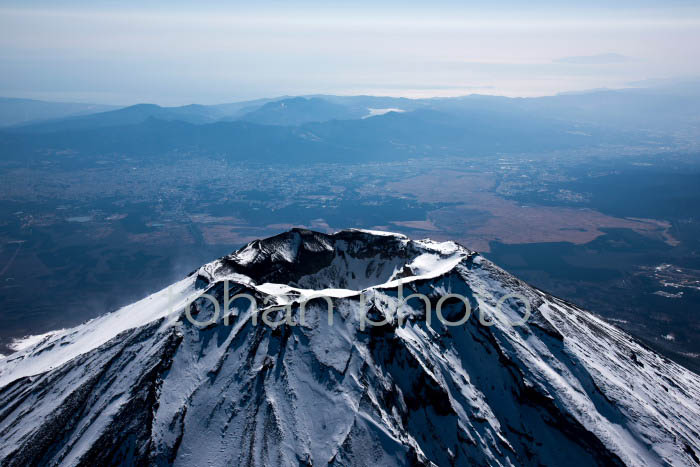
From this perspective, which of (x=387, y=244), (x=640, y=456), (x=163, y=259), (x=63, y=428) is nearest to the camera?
(x=63, y=428)

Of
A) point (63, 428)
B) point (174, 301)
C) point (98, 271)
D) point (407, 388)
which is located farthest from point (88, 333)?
point (98, 271)

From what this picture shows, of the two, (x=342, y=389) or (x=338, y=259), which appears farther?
(x=338, y=259)

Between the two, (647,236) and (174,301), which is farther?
(647,236)

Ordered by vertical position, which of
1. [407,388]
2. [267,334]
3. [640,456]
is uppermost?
[267,334]

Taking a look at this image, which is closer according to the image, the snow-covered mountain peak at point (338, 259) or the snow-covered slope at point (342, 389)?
the snow-covered slope at point (342, 389)

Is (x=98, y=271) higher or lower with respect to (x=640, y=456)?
lower

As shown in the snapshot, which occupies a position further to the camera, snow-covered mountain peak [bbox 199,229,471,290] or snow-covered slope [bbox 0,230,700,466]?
snow-covered mountain peak [bbox 199,229,471,290]

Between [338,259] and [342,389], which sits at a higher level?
[342,389]

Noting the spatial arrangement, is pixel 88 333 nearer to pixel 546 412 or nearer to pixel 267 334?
pixel 267 334
